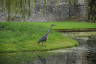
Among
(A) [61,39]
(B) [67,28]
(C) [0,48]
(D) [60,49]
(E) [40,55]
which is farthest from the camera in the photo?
(B) [67,28]

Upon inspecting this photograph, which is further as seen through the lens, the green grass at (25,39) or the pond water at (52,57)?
the green grass at (25,39)

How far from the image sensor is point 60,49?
2858 centimetres

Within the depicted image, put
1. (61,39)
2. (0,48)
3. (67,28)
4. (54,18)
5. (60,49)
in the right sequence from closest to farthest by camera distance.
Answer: (0,48)
(60,49)
(61,39)
(67,28)
(54,18)

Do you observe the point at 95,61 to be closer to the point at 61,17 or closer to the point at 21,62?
the point at 21,62

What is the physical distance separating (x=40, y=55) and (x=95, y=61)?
4304mm

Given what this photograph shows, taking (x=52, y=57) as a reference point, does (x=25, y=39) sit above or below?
above

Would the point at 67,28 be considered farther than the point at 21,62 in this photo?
Yes

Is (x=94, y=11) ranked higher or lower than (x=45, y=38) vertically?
higher

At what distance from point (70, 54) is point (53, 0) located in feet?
120

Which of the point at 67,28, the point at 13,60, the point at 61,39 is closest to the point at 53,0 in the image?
the point at 67,28

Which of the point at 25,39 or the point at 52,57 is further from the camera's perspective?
the point at 25,39

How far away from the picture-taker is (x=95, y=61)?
2173 cm

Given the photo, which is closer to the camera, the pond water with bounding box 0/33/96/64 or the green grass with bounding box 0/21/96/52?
the pond water with bounding box 0/33/96/64

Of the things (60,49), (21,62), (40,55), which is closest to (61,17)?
(60,49)
